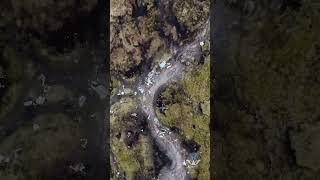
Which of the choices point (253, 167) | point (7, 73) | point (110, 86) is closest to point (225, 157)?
point (253, 167)

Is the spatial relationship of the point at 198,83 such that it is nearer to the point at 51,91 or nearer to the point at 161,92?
the point at 161,92

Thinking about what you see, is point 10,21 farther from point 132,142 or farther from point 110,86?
point 132,142

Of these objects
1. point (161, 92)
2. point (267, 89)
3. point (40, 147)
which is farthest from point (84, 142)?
point (267, 89)

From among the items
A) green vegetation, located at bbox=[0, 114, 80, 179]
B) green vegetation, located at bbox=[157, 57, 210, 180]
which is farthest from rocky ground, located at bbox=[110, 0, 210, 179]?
green vegetation, located at bbox=[0, 114, 80, 179]

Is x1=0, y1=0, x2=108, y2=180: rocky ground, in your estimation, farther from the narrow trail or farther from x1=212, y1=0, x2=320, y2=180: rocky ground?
x1=212, y1=0, x2=320, y2=180: rocky ground

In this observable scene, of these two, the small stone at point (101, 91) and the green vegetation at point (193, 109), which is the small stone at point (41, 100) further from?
the green vegetation at point (193, 109)
